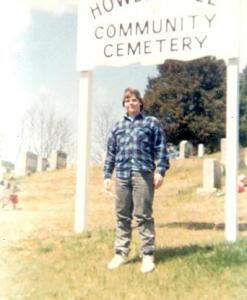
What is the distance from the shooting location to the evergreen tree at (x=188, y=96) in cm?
433

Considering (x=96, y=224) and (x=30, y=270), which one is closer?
(x=30, y=270)

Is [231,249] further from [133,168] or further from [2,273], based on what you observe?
[2,273]

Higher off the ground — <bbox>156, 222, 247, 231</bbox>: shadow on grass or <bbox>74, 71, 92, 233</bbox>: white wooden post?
<bbox>74, 71, 92, 233</bbox>: white wooden post

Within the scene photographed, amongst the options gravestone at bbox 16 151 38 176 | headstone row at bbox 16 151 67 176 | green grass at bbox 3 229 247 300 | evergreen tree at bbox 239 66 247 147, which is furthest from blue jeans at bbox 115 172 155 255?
gravestone at bbox 16 151 38 176

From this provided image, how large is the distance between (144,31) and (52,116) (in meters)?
0.84

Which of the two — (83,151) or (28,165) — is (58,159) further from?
(83,151)

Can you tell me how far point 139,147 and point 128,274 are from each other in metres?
0.66

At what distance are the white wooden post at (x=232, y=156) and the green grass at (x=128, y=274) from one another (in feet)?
0.49

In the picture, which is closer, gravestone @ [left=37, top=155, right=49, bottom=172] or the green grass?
the green grass

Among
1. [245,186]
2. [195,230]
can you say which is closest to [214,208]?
[245,186]

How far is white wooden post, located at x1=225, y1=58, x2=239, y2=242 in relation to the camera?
10.9 ft

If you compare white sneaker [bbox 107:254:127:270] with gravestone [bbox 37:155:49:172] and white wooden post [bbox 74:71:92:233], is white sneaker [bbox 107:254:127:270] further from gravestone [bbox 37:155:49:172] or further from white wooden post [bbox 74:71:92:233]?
gravestone [bbox 37:155:49:172]

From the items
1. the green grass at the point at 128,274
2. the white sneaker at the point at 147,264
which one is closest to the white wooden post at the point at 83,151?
the green grass at the point at 128,274

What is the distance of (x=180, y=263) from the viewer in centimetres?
288
